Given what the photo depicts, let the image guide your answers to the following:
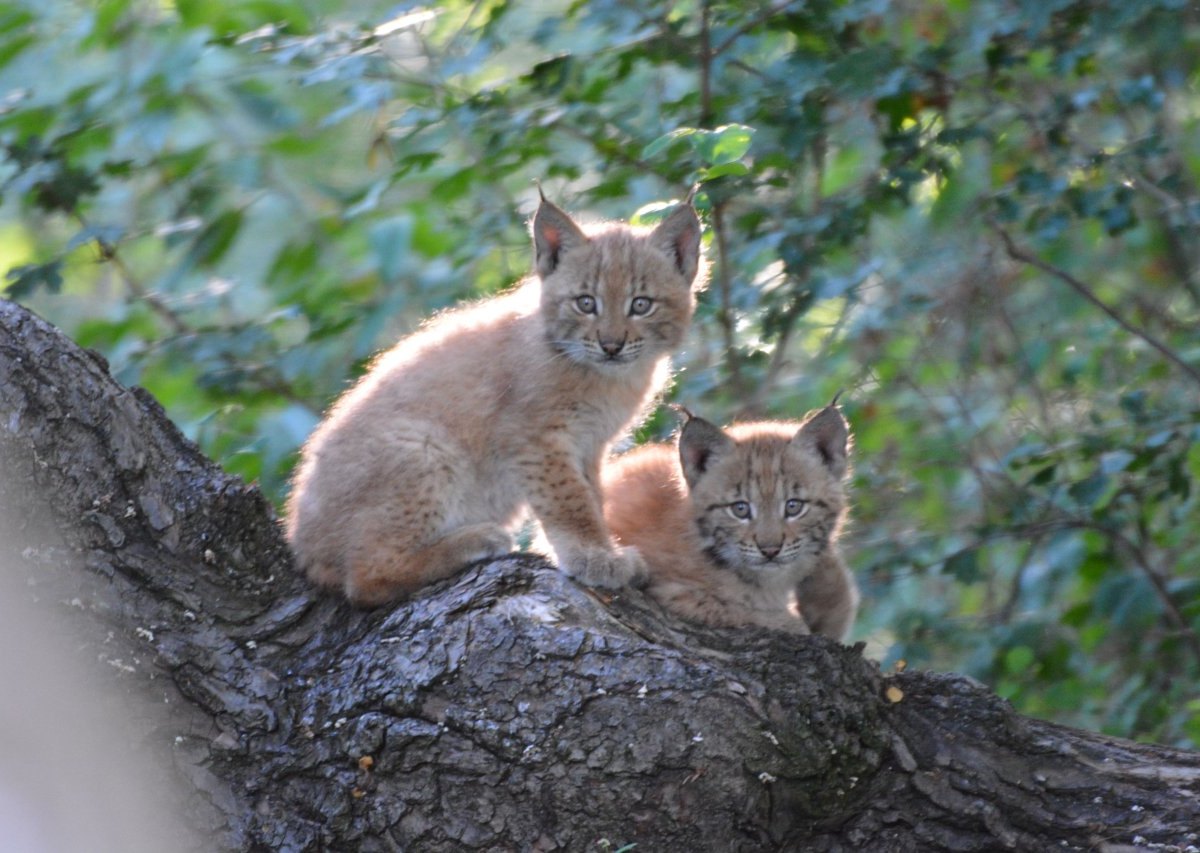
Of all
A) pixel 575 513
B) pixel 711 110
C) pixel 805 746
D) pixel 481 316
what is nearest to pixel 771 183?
pixel 711 110

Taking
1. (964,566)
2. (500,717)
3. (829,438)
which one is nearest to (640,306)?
(829,438)

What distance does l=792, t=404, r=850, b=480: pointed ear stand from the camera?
4734 mm

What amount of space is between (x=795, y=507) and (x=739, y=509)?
21cm

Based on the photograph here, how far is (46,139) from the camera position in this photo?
6.09 metres

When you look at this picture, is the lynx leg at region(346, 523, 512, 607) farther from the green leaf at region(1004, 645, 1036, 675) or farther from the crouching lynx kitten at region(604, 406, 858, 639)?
the green leaf at region(1004, 645, 1036, 675)

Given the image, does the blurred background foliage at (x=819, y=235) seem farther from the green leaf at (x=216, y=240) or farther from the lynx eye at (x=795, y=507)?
the lynx eye at (x=795, y=507)

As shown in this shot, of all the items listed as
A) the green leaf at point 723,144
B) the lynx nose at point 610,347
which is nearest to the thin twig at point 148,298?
the lynx nose at point 610,347

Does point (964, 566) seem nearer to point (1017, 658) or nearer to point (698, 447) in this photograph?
point (1017, 658)

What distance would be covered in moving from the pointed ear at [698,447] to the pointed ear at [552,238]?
97cm

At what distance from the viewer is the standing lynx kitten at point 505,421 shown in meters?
4.24

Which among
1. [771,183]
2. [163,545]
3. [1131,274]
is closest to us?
[163,545]

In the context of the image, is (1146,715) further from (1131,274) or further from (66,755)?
(66,755)

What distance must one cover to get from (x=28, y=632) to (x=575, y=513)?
6.23 ft

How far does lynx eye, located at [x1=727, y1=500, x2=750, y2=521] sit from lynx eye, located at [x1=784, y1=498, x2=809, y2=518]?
5.6 inches
